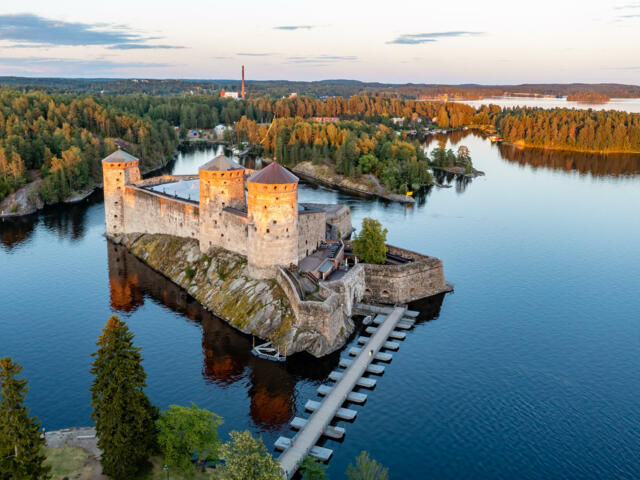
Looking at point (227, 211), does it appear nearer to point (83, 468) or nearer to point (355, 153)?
point (83, 468)

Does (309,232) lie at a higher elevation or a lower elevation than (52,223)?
higher

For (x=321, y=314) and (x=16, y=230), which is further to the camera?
(x=16, y=230)

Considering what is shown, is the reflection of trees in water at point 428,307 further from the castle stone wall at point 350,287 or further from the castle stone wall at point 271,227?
the castle stone wall at point 271,227

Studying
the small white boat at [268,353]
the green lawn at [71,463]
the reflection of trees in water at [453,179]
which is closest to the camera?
the green lawn at [71,463]

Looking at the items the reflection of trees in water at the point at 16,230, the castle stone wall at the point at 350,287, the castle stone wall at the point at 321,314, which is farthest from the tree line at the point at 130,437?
the reflection of trees in water at the point at 16,230

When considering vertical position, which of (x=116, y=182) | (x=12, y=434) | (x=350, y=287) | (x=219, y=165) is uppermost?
(x=219, y=165)

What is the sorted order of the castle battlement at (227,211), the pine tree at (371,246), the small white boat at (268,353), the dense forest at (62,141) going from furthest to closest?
the dense forest at (62,141) < the pine tree at (371,246) < the castle battlement at (227,211) < the small white boat at (268,353)

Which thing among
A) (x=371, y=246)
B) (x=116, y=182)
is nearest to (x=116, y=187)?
(x=116, y=182)
